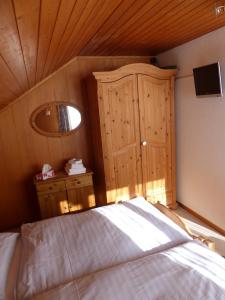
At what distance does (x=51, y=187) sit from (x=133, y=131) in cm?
131

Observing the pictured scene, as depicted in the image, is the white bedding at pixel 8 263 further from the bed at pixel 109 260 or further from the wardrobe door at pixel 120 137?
the wardrobe door at pixel 120 137

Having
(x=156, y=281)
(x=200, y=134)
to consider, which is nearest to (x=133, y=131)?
(x=200, y=134)

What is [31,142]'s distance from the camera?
10.2 ft

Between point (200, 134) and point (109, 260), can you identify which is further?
point (200, 134)

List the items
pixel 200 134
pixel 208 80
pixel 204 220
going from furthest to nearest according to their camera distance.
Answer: pixel 204 220 < pixel 200 134 < pixel 208 80

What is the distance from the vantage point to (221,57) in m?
2.34

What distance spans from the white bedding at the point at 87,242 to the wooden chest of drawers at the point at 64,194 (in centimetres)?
94

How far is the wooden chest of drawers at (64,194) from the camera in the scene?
9.50 feet

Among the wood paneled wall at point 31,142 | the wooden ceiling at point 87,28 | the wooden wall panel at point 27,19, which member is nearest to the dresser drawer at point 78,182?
the wood paneled wall at point 31,142

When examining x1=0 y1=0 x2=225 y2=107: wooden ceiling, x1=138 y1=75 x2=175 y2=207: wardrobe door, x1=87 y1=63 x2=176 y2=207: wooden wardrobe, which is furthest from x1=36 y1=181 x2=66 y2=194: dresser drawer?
x1=0 y1=0 x2=225 y2=107: wooden ceiling

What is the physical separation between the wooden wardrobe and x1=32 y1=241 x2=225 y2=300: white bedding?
1.65m

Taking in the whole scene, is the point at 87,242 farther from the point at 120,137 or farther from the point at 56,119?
the point at 56,119

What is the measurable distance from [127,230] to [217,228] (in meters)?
1.55

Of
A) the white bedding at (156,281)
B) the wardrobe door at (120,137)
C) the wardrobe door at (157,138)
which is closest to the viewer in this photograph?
the white bedding at (156,281)
